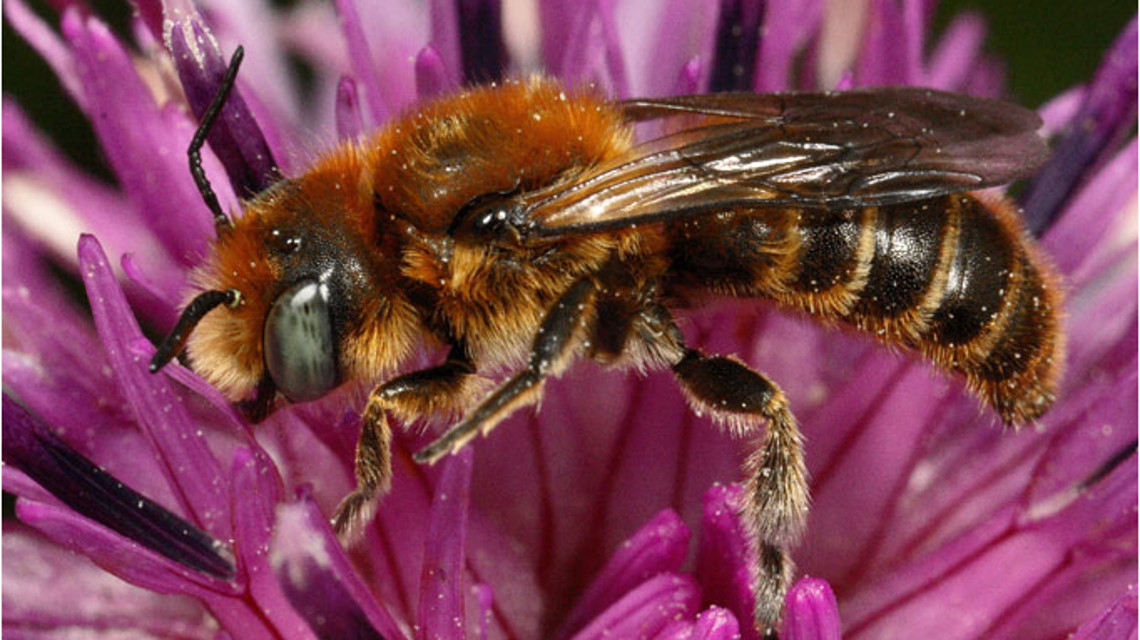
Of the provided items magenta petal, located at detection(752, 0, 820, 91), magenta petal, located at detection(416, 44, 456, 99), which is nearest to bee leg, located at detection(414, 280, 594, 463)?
magenta petal, located at detection(416, 44, 456, 99)

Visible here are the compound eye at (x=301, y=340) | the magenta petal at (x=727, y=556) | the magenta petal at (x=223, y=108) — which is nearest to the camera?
the compound eye at (x=301, y=340)

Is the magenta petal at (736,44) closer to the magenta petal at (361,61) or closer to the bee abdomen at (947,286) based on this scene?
the magenta petal at (361,61)

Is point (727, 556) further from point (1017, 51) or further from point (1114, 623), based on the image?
point (1017, 51)

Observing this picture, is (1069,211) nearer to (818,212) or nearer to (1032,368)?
(1032,368)

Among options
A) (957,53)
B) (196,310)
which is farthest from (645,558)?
(957,53)

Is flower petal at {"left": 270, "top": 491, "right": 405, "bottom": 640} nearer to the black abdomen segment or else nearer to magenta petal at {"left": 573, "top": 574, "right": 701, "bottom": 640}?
magenta petal at {"left": 573, "top": 574, "right": 701, "bottom": 640}

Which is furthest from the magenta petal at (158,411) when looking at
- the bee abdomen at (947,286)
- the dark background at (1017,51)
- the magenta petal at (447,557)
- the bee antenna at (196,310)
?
the dark background at (1017,51)
